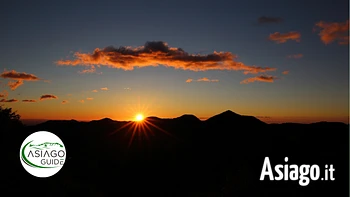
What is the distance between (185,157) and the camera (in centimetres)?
7762

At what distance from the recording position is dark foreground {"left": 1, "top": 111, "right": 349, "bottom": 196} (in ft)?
121

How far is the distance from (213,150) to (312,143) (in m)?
25.3

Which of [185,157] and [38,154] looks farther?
[185,157]

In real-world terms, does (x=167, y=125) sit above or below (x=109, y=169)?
above

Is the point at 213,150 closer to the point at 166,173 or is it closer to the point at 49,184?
the point at 166,173

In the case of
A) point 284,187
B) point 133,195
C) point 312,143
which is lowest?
point 133,195

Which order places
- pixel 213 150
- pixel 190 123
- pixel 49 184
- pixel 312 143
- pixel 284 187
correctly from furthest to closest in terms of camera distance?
pixel 190 123 → pixel 213 150 → pixel 312 143 → pixel 284 187 → pixel 49 184

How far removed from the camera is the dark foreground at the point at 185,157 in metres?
36.9

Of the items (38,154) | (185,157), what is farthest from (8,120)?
(185,157)

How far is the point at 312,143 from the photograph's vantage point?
194 ft

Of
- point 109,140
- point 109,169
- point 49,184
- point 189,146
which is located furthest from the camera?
point 109,140

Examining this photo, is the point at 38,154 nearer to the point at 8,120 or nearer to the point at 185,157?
the point at 8,120

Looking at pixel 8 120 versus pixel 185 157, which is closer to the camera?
pixel 8 120

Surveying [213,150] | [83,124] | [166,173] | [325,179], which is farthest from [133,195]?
[83,124]
